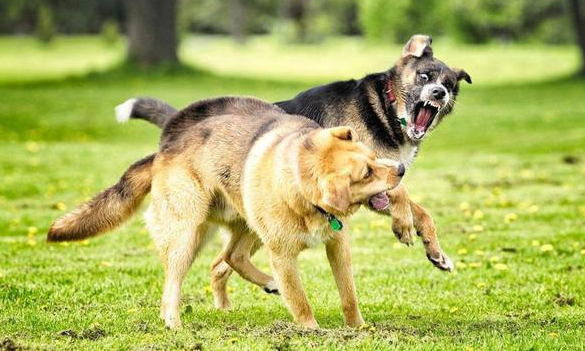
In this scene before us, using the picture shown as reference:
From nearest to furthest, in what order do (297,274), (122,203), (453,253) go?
1. (297,274)
2. (122,203)
3. (453,253)

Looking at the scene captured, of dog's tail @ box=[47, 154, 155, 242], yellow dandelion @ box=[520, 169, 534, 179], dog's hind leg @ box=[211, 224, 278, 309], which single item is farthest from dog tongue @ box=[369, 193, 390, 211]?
yellow dandelion @ box=[520, 169, 534, 179]

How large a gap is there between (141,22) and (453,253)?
2622 centimetres

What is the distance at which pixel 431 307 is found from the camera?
8.24 metres

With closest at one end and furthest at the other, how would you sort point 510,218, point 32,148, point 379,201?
point 379,201 < point 510,218 < point 32,148

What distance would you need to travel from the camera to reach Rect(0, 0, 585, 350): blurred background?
746 centimetres

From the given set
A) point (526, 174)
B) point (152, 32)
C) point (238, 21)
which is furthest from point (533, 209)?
point (238, 21)

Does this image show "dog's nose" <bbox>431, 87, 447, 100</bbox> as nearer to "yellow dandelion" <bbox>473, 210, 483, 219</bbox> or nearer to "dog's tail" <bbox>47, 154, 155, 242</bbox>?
"dog's tail" <bbox>47, 154, 155, 242</bbox>

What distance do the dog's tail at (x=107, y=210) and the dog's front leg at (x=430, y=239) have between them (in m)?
2.12

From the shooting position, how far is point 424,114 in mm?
8305

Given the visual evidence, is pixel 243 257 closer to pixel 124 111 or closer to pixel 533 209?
pixel 124 111

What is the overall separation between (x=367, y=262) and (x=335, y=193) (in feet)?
13.9

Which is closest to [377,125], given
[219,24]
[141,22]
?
[141,22]

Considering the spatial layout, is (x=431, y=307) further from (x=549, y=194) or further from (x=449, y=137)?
(x=449, y=137)

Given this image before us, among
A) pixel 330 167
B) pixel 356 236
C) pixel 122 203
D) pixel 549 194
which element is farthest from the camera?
pixel 549 194
